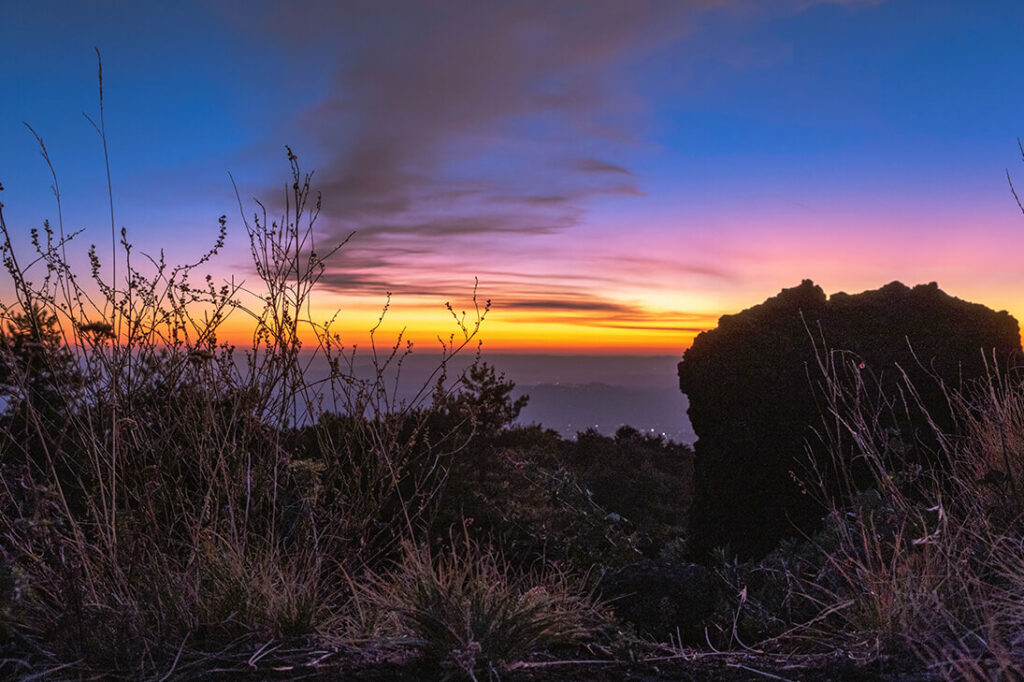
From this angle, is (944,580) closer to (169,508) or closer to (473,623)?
(473,623)

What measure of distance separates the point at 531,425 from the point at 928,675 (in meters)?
10.0

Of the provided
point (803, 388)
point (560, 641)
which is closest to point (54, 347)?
point (560, 641)

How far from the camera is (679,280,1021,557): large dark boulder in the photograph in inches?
256

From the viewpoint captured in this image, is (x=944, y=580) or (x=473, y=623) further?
(x=944, y=580)

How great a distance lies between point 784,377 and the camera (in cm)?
672

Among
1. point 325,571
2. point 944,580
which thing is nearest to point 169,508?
point 325,571

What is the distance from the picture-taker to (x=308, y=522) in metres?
3.80

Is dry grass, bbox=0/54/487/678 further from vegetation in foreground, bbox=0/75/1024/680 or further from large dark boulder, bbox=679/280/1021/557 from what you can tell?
large dark boulder, bbox=679/280/1021/557

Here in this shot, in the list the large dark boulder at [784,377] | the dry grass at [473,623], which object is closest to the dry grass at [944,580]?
the dry grass at [473,623]

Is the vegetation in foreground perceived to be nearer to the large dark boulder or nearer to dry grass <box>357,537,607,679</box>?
dry grass <box>357,537,607,679</box>

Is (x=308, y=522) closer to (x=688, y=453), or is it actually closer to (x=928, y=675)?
(x=928, y=675)

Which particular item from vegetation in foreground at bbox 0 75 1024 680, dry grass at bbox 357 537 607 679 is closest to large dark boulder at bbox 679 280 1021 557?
vegetation in foreground at bbox 0 75 1024 680

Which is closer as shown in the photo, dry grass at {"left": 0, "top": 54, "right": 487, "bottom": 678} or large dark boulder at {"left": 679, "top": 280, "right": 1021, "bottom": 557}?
dry grass at {"left": 0, "top": 54, "right": 487, "bottom": 678}

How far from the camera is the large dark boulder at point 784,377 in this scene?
650 cm
